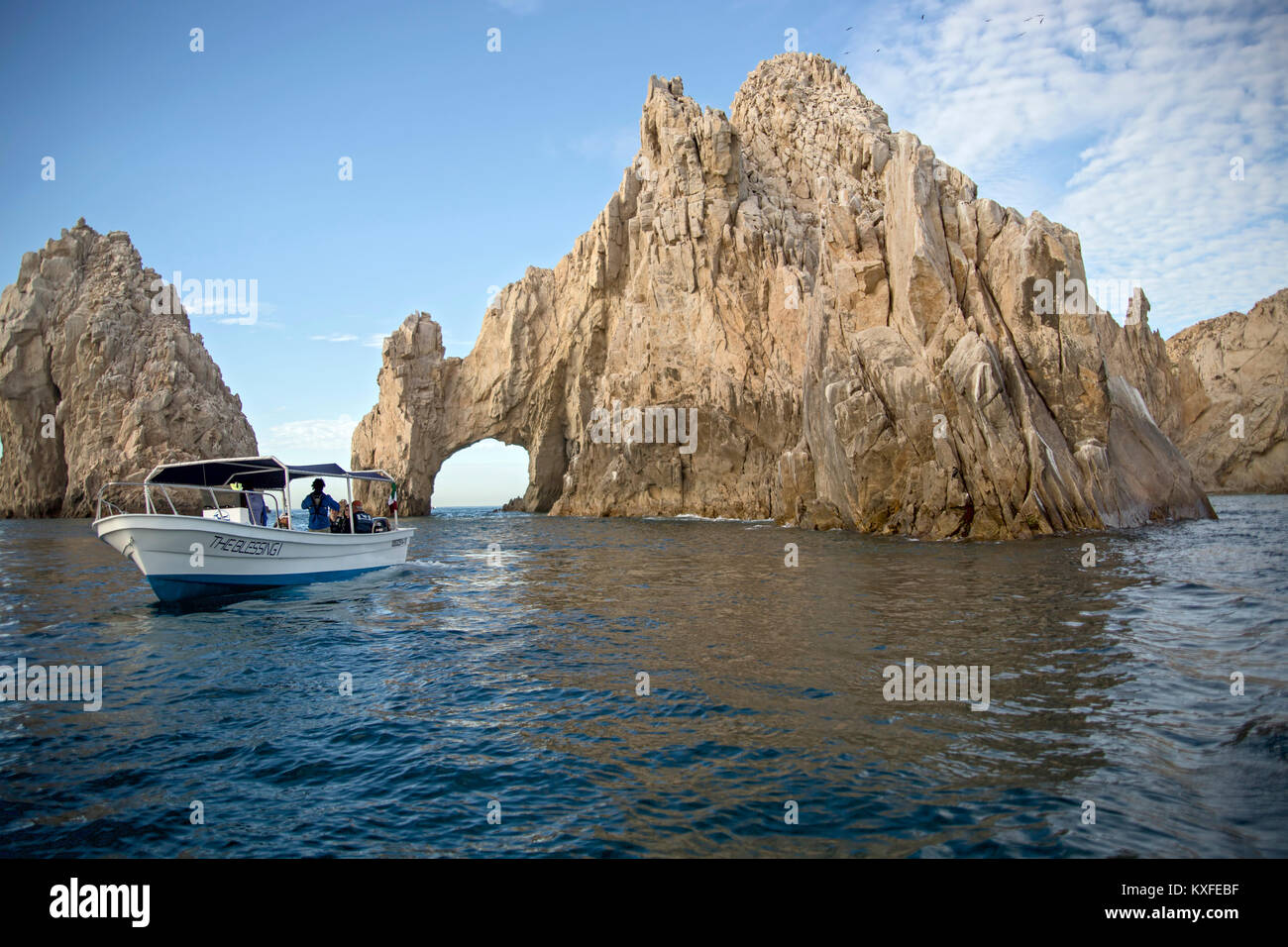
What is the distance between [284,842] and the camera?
5922 millimetres

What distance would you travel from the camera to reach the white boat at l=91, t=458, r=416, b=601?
17.6 m

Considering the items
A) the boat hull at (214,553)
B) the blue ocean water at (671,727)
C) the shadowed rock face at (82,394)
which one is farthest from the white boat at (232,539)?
the shadowed rock face at (82,394)

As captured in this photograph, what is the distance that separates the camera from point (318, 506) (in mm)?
23359

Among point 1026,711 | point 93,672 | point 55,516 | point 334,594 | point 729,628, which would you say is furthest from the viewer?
point 55,516

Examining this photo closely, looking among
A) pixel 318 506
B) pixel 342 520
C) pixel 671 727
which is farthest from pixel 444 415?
pixel 671 727

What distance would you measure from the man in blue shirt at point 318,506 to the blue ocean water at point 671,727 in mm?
5410

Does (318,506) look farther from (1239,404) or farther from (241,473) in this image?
(1239,404)

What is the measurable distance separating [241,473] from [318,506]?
8.46 ft

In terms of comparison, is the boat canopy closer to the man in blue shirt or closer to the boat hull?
the man in blue shirt

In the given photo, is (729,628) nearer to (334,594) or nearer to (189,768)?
(189,768)

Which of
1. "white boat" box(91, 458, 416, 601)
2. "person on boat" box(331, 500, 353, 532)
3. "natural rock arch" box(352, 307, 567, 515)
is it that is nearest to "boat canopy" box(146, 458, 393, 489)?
"white boat" box(91, 458, 416, 601)
